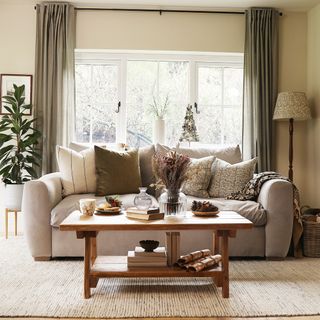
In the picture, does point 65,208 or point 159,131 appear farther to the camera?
point 159,131

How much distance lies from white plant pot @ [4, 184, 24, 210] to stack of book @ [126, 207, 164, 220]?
184cm

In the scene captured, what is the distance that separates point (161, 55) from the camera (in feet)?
15.6

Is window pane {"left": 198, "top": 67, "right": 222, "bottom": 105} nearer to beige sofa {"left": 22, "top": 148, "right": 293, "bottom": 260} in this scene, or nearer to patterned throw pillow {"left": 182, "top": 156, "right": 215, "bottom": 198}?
patterned throw pillow {"left": 182, "top": 156, "right": 215, "bottom": 198}

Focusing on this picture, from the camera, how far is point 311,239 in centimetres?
357

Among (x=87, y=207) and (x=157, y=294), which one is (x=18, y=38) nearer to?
(x=87, y=207)

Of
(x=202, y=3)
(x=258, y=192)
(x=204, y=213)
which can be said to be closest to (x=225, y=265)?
(x=204, y=213)

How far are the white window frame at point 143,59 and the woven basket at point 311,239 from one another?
1929 millimetres

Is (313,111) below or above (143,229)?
above

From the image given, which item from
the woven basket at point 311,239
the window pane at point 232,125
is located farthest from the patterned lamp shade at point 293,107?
the woven basket at point 311,239

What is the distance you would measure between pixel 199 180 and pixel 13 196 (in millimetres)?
1781

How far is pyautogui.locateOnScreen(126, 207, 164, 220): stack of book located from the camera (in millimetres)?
2543

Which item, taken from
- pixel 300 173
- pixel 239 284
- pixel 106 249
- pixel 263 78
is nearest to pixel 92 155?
pixel 106 249

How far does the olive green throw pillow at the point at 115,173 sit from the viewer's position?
3.71 meters

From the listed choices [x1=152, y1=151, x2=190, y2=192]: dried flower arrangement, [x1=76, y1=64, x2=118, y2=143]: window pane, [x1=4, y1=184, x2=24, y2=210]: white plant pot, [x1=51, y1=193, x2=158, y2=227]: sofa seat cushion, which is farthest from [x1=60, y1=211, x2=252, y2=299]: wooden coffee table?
[x1=76, y1=64, x2=118, y2=143]: window pane
